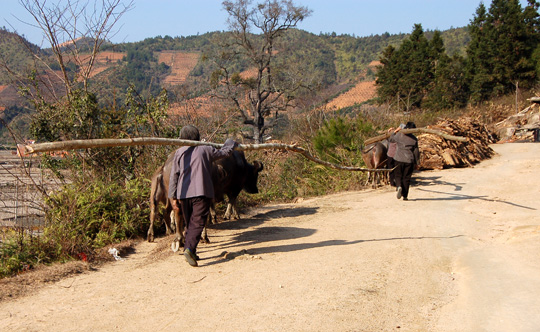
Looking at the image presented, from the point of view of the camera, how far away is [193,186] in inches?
255

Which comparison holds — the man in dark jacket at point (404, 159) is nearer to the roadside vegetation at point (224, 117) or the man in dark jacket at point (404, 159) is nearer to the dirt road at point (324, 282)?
the dirt road at point (324, 282)

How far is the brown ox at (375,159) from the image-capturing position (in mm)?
14320

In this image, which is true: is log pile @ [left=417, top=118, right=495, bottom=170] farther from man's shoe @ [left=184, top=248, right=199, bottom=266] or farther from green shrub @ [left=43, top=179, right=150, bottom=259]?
man's shoe @ [left=184, top=248, right=199, bottom=266]

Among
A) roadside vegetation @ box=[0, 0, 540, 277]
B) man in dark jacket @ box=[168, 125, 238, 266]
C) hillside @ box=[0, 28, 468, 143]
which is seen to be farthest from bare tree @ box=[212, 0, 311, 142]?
man in dark jacket @ box=[168, 125, 238, 266]

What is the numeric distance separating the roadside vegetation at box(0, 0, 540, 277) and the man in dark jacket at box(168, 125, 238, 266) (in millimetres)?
1582

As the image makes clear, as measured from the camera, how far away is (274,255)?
7.21 meters

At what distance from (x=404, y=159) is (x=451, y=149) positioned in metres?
6.48

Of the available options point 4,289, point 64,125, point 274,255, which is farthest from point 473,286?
point 64,125

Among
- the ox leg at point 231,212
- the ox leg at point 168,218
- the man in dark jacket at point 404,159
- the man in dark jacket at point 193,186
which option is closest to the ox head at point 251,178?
the ox leg at point 231,212

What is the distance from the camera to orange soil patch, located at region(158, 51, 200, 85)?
73.9 meters

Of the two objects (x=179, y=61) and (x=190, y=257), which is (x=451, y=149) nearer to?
(x=190, y=257)

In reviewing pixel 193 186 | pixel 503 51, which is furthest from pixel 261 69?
pixel 193 186

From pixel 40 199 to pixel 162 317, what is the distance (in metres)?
4.44

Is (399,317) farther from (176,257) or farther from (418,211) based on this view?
(418,211)
